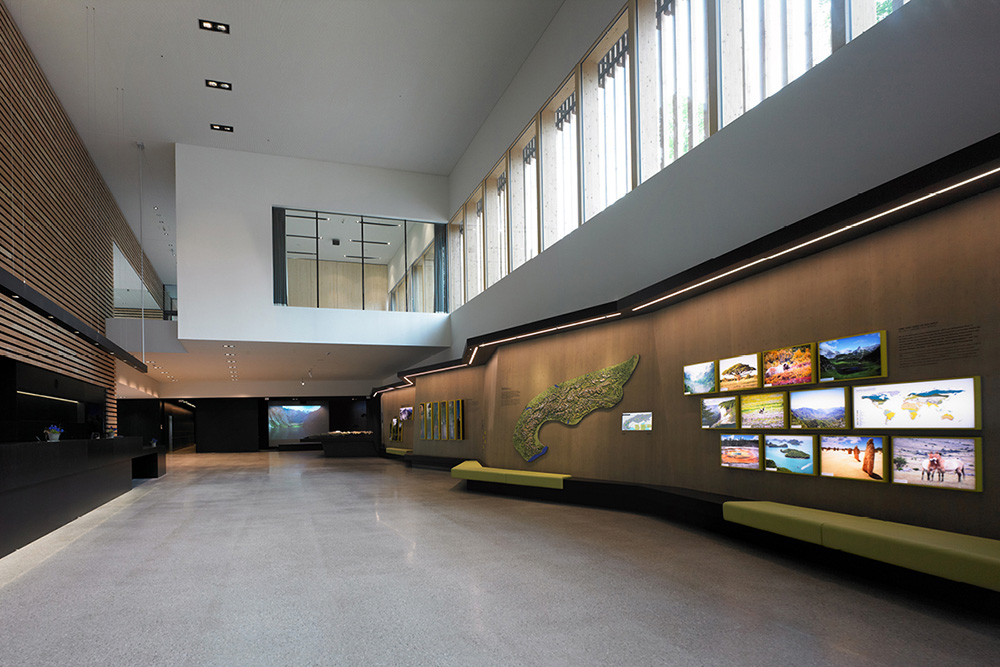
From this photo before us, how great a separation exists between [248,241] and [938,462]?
16779 mm

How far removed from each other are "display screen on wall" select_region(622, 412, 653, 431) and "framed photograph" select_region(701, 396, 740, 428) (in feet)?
4.32

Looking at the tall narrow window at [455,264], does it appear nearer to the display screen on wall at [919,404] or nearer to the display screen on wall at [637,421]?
the display screen on wall at [637,421]

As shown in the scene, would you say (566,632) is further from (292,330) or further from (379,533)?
(292,330)

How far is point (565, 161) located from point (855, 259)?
7.63 m

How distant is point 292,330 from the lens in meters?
18.1

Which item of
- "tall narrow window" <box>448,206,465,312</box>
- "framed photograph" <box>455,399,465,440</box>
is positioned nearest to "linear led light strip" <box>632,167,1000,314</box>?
"framed photograph" <box>455,399,465,440</box>

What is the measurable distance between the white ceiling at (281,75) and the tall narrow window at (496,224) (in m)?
1.75

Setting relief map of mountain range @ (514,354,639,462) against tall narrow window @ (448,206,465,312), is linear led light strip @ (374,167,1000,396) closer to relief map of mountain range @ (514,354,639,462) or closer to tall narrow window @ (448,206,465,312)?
relief map of mountain range @ (514,354,639,462)

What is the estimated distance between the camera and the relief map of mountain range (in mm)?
10234

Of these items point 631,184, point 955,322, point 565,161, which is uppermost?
point 565,161

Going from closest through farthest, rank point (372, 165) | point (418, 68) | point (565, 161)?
point (565, 161)
point (418, 68)
point (372, 165)

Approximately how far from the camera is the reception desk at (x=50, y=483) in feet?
23.5

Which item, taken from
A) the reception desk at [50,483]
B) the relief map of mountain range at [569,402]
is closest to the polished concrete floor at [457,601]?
the reception desk at [50,483]

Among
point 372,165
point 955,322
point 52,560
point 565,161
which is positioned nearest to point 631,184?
point 565,161
